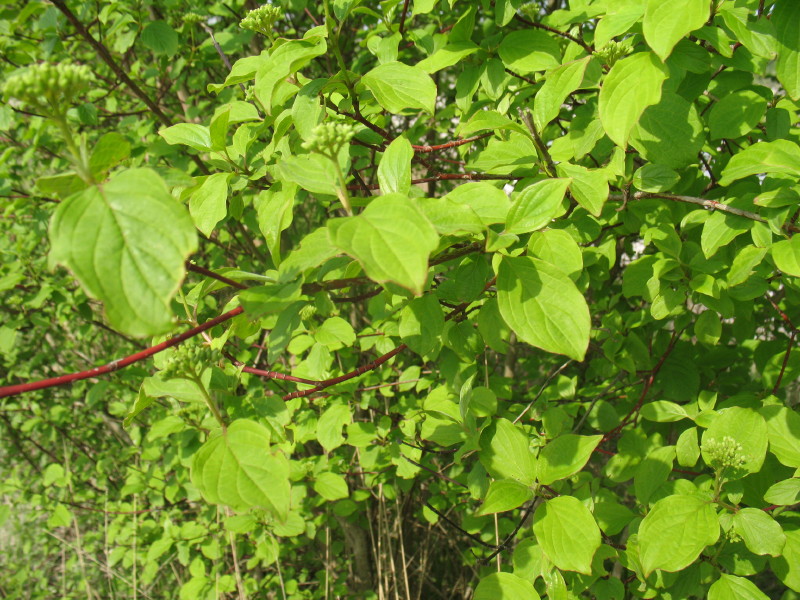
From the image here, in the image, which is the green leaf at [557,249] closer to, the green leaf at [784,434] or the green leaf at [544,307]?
the green leaf at [544,307]

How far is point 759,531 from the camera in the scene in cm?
107

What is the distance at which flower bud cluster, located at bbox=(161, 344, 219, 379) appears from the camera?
92 cm

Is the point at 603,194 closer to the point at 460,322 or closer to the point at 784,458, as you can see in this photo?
the point at 460,322

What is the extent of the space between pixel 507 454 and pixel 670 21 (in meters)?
0.86

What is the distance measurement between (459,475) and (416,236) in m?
1.82

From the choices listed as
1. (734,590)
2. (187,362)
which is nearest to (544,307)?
(187,362)

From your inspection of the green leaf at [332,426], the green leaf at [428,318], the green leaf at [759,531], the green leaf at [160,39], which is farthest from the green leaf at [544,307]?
the green leaf at [160,39]

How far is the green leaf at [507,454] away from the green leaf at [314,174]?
2.15 ft

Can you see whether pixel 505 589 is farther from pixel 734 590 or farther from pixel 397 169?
pixel 397 169

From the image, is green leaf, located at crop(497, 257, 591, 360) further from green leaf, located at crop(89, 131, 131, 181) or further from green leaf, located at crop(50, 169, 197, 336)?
green leaf, located at crop(89, 131, 131, 181)

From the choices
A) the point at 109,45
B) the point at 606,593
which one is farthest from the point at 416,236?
the point at 109,45

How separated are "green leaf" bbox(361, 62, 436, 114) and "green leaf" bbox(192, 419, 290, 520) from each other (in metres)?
0.65

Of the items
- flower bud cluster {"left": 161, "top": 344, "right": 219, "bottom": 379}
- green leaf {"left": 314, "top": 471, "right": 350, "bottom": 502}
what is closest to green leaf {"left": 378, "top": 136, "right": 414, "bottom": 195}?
flower bud cluster {"left": 161, "top": 344, "right": 219, "bottom": 379}

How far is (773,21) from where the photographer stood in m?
0.91
